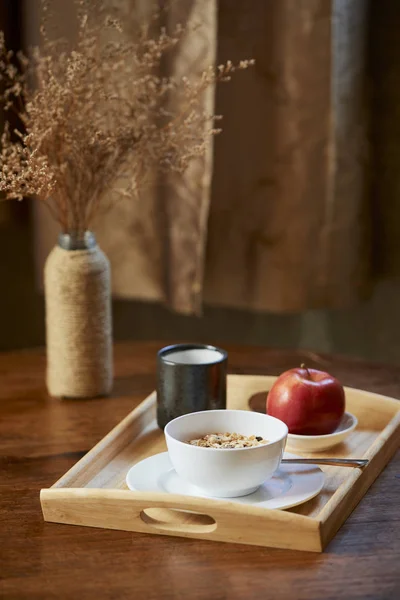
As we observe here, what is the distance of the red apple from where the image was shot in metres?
1.28

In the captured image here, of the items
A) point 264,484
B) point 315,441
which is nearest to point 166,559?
point 264,484

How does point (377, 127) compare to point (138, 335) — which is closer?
point (377, 127)

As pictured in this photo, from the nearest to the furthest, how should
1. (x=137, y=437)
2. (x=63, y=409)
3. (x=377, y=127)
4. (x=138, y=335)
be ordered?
(x=137, y=437) < (x=63, y=409) < (x=377, y=127) < (x=138, y=335)

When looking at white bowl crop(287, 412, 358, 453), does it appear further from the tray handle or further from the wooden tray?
the tray handle

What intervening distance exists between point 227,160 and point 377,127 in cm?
41

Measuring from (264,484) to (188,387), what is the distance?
0.83 feet

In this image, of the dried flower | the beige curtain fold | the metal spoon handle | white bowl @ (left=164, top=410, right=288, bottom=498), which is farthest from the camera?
the beige curtain fold

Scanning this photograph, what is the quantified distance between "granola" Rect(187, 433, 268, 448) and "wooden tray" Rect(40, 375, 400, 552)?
9 cm

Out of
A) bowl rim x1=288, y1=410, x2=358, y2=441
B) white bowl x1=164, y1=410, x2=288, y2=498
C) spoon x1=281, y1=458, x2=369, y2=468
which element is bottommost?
spoon x1=281, y1=458, x2=369, y2=468

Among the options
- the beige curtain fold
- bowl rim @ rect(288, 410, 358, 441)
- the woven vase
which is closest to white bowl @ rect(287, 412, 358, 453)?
bowl rim @ rect(288, 410, 358, 441)

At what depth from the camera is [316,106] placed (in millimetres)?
2150

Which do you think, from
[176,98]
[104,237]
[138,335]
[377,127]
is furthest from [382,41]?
[138,335]

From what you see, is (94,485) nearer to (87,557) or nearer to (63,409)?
(87,557)

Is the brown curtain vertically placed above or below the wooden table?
above
